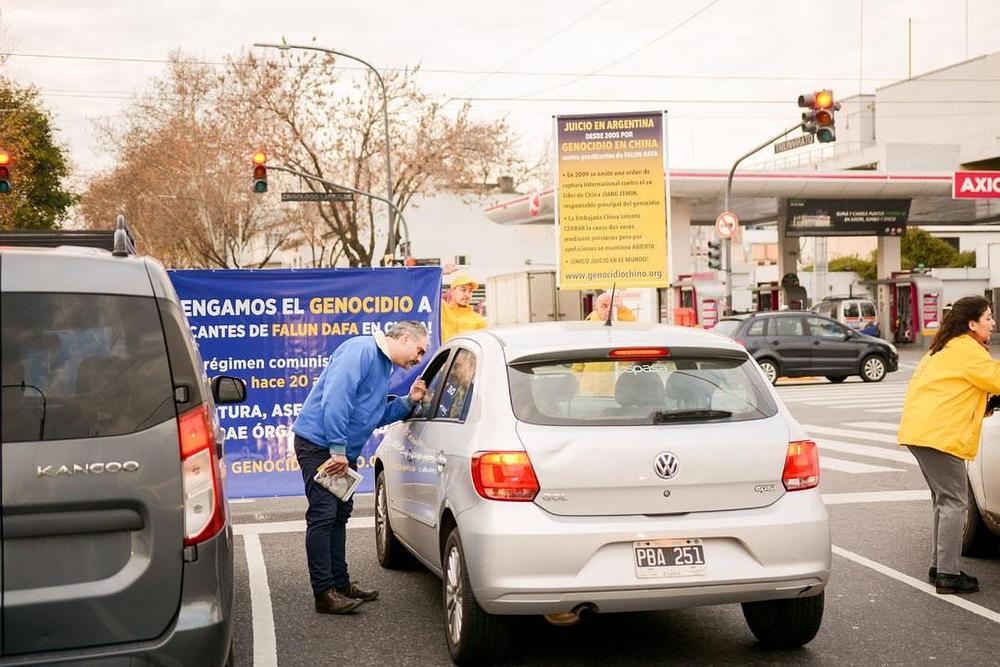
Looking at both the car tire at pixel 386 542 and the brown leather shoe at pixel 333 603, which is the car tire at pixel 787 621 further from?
the car tire at pixel 386 542

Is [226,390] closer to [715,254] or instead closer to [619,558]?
[619,558]

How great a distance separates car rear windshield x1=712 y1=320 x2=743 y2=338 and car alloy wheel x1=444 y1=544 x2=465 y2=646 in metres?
21.5

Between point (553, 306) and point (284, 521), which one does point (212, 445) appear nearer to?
point (284, 521)

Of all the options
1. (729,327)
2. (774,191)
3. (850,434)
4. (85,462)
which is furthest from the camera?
(774,191)

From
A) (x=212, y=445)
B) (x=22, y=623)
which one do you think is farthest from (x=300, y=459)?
(x=22, y=623)

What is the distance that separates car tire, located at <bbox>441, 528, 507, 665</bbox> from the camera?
17.7ft

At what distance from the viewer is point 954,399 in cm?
693

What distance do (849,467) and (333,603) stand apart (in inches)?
289

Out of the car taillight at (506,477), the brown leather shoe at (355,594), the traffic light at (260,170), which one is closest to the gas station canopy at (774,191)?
the traffic light at (260,170)

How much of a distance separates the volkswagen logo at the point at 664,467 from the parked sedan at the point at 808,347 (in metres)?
21.5

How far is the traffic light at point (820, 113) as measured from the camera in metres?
21.6

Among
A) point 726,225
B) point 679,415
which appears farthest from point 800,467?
point 726,225

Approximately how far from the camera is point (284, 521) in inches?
389

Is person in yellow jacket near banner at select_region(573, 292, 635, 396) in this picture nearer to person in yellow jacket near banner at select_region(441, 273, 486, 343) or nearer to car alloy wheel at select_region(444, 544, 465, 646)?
car alloy wheel at select_region(444, 544, 465, 646)
